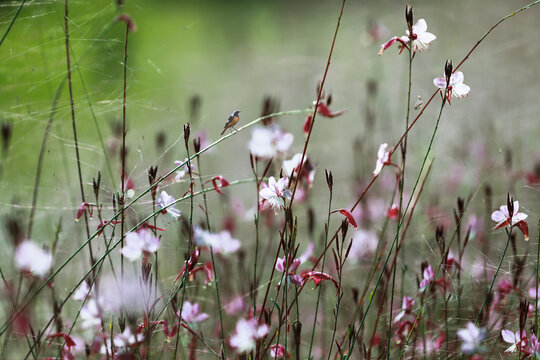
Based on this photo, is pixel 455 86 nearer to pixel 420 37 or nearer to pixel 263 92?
pixel 420 37

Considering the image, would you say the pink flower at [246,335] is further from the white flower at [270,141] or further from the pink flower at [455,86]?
the pink flower at [455,86]

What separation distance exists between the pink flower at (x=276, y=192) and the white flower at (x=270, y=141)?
18 cm

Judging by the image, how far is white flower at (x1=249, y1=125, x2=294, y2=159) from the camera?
1.27 metres

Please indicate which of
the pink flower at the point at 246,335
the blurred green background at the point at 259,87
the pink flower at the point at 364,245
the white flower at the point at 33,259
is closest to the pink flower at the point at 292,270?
the pink flower at the point at 246,335

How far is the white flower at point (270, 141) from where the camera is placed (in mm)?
1268

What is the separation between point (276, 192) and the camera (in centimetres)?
109

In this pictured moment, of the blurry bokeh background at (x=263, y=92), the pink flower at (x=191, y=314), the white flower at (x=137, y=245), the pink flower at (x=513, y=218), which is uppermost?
the blurry bokeh background at (x=263, y=92)

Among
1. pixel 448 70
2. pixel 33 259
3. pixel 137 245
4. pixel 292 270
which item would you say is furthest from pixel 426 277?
pixel 33 259

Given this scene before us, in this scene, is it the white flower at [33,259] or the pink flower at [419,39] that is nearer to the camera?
the pink flower at [419,39]

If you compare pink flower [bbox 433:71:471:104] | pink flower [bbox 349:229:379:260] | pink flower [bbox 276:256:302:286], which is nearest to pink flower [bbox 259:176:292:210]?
pink flower [bbox 276:256:302:286]

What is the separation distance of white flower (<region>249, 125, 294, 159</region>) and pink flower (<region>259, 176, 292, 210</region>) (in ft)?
0.59

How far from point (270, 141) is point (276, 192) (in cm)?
23

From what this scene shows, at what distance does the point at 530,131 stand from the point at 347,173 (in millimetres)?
1075

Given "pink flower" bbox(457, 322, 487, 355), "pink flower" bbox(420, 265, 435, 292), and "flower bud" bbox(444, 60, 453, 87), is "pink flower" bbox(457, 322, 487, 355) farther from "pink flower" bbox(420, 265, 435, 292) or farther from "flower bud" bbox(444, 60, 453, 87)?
"flower bud" bbox(444, 60, 453, 87)
